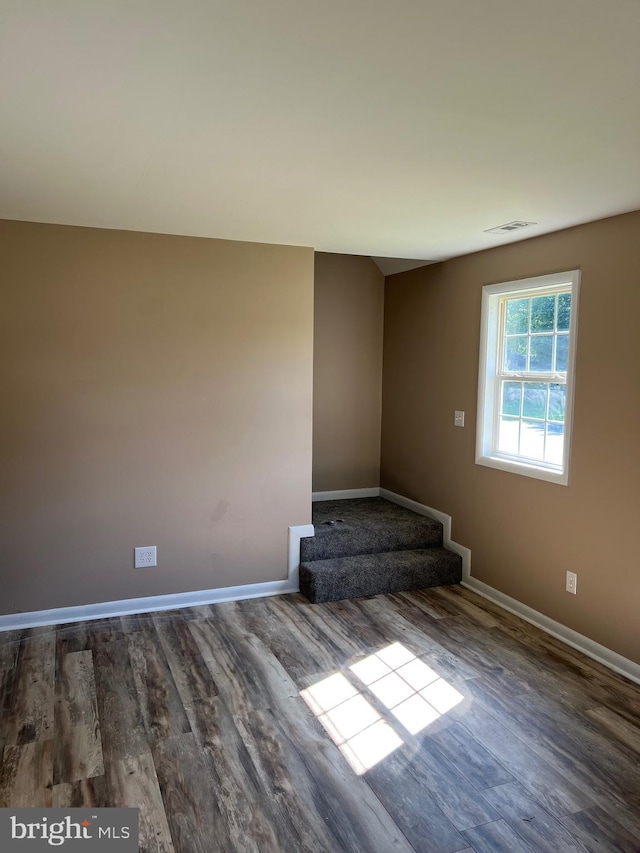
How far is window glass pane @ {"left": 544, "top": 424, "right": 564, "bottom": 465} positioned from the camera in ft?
11.6

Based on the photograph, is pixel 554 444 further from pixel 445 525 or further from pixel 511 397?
pixel 445 525

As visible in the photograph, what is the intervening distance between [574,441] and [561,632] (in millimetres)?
1108

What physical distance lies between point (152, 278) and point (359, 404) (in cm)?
233

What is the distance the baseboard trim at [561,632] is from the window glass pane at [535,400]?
1192 mm

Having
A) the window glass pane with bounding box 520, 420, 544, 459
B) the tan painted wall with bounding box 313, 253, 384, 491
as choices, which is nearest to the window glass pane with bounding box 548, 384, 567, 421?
the window glass pane with bounding box 520, 420, 544, 459

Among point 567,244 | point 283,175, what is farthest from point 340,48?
point 567,244

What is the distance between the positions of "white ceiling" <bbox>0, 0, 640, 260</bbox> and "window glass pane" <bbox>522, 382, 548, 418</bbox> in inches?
42.9

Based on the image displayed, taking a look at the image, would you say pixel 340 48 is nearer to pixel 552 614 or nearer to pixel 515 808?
pixel 515 808

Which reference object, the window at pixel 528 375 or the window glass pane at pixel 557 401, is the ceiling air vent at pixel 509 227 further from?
the window glass pane at pixel 557 401

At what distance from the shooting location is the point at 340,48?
144 centimetres

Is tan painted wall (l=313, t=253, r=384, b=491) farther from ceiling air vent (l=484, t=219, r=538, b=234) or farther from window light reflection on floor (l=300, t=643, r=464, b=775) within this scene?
window light reflection on floor (l=300, t=643, r=464, b=775)

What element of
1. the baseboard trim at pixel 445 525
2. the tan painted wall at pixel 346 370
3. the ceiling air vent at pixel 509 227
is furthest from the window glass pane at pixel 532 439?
the tan painted wall at pixel 346 370

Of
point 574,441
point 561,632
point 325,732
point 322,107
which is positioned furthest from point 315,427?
point 322,107

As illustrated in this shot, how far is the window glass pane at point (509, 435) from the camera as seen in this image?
3.89 metres
